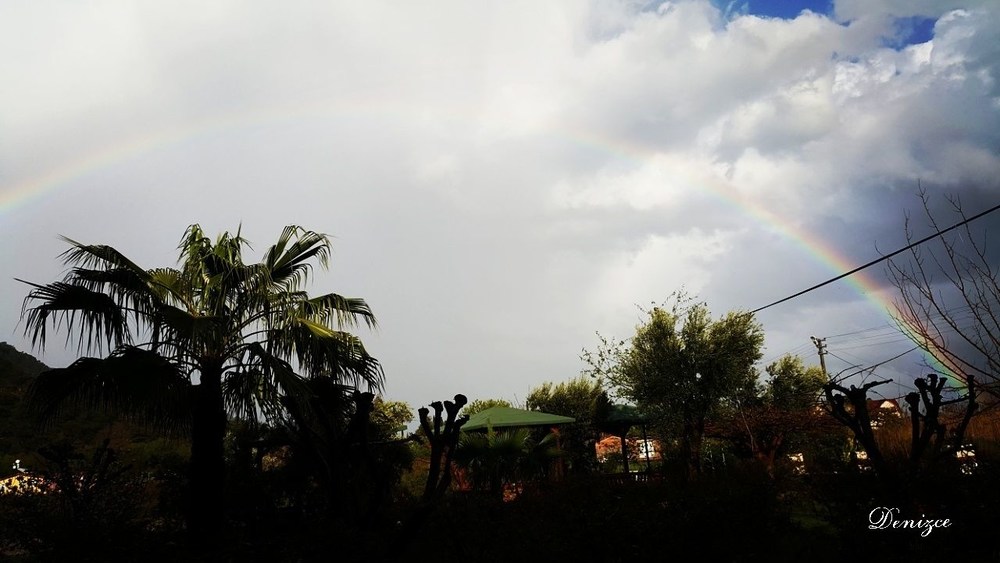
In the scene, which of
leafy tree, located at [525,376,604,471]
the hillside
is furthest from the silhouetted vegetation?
the hillside

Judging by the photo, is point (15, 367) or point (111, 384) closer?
point (111, 384)

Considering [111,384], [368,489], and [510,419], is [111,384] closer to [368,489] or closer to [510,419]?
[368,489]

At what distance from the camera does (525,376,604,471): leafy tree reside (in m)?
19.9

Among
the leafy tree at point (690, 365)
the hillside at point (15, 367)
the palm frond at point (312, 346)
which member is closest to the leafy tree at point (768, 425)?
the leafy tree at point (690, 365)

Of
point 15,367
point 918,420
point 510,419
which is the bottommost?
point 918,420

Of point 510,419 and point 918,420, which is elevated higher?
point 510,419

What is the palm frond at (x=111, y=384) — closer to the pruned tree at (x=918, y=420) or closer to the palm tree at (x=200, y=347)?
the palm tree at (x=200, y=347)

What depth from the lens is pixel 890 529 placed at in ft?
18.3

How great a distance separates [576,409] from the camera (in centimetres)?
2366
